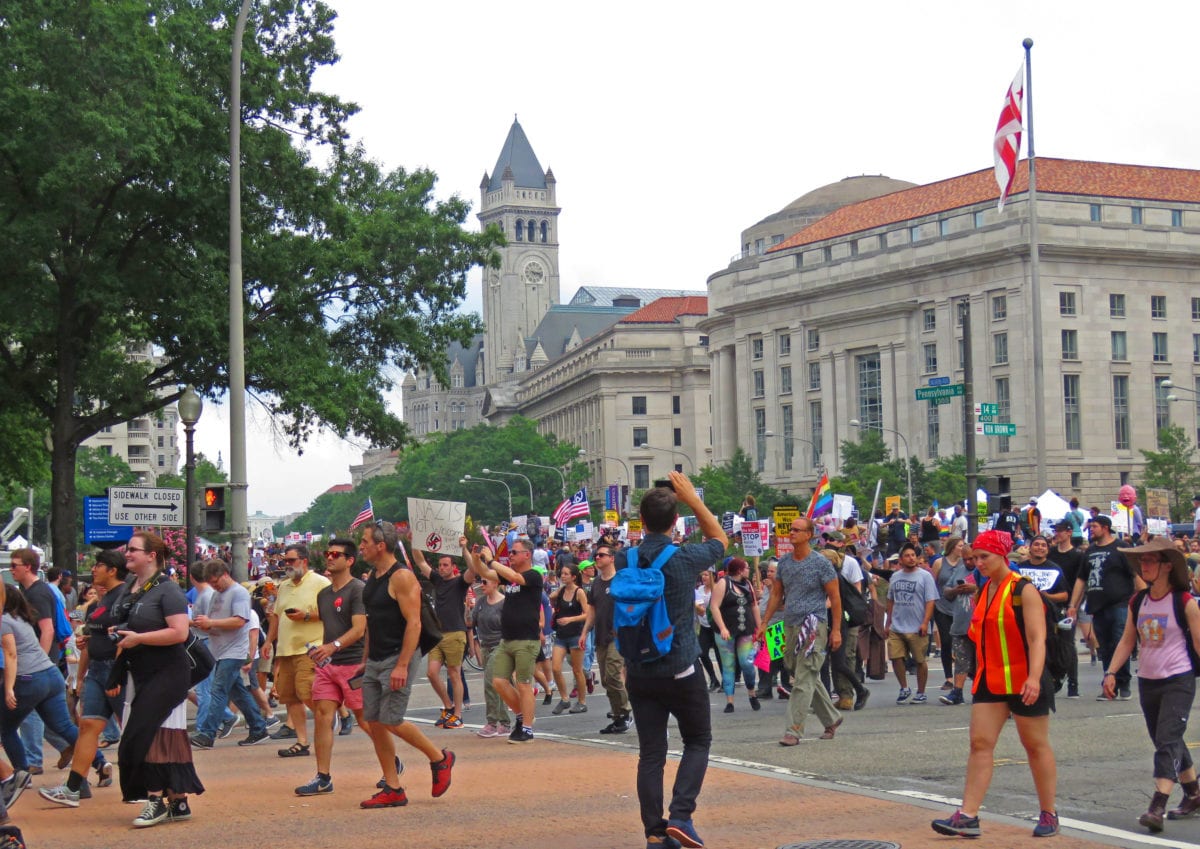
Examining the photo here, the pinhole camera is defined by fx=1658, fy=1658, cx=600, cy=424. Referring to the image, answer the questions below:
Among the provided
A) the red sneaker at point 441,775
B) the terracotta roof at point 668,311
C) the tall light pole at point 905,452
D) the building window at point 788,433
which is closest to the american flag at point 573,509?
the tall light pole at point 905,452

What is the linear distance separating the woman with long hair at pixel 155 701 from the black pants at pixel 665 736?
328 cm

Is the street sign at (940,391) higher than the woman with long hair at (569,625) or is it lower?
higher

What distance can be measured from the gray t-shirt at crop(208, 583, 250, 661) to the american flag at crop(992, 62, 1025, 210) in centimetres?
2329

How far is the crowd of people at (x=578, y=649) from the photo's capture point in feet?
29.8

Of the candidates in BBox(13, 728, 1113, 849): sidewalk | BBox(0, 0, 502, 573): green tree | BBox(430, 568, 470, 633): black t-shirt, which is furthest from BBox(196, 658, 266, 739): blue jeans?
BBox(0, 0, 502, 573): green tree

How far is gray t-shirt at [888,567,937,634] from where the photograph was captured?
59.6 feet

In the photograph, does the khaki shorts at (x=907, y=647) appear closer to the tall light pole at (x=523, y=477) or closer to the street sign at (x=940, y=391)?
the street sign at (x=940, y=391)

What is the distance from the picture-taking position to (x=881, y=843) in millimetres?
8938

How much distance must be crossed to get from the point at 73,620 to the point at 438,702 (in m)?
4.84

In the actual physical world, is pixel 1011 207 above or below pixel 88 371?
above

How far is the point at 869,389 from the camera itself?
10481cm

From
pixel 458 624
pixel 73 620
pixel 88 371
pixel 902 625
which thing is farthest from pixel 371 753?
pixel 88 371

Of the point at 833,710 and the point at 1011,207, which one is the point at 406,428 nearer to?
the point at 833,710

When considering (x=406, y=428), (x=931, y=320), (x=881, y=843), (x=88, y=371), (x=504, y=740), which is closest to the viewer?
(x=881, y=843)
